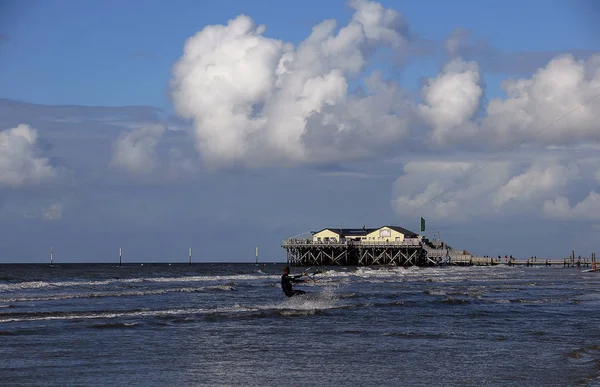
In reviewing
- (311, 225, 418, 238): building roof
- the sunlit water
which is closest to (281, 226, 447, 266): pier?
(311, 225, 418, 238): building roof

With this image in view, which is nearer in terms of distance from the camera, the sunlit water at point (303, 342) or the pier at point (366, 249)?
the sunlit water at point (303, 342)

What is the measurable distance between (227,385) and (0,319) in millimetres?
13888

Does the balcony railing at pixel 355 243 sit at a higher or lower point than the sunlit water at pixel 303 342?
higher

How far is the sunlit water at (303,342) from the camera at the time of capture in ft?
49.2

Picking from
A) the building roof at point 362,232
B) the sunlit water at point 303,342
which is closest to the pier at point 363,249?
the building roof at point 362,232

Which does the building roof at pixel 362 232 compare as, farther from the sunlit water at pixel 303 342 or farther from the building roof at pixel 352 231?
the sunlit water at pixel 303 342

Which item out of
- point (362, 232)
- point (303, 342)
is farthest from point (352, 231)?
point (303, 342)

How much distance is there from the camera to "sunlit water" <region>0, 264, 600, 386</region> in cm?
1499

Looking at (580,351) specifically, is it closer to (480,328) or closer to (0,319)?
(480,328)

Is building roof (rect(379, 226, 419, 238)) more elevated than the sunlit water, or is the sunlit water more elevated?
building roof (rect(379, 226, 419, 238))

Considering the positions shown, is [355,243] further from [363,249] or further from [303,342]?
[303,342]

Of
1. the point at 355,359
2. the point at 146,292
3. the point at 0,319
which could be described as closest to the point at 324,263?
the point at 146,292

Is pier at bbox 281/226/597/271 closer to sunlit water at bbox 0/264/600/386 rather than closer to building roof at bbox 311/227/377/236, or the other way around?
building roof at bbox 311/227/377/236

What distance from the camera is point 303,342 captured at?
64.8ft
